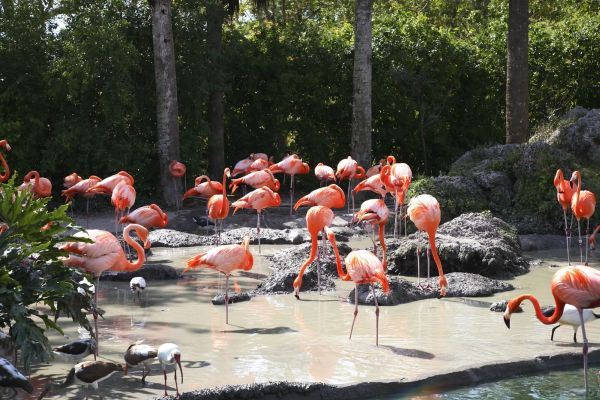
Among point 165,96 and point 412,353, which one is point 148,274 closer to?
point 412,353

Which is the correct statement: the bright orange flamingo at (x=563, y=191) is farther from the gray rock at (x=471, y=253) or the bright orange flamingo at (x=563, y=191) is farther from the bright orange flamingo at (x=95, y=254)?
the bright orange flamingo at (x=95, y=254)

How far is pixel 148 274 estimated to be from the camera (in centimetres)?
980

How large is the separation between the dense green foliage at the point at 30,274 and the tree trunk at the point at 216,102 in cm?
1067

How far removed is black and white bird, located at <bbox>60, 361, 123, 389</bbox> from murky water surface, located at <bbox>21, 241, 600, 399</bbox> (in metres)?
0.13

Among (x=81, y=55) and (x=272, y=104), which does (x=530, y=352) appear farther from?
(x=272, y=104)

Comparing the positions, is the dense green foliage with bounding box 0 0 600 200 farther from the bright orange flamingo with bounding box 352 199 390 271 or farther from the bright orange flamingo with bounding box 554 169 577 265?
the bright orange flamingo with bounding box 352 199 390 271

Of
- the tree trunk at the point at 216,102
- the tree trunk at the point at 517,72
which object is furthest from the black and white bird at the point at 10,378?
the tree trunk at the point at 216,102

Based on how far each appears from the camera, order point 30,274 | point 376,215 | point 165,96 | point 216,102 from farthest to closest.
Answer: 1. point 216,102
2. point 165,96
3. point 376,215
4. point 30,274

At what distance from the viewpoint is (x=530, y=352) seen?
6613 millimetres

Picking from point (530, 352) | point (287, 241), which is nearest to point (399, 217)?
point (287, 241)

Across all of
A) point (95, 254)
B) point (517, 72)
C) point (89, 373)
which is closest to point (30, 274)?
point (89, 373)

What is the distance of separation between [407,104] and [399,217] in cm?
652

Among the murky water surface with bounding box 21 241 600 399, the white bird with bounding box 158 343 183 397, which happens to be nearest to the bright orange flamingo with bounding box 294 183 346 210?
the murky water surface with bounding box 21 241 600 399

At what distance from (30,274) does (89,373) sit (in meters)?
0.87
